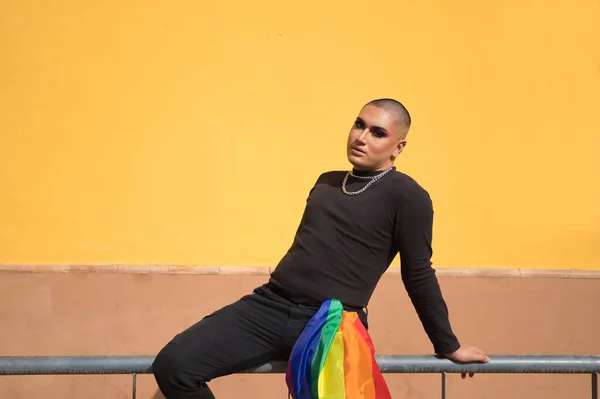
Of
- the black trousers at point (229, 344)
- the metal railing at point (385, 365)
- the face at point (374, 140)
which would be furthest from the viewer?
the face at point (374, 140)

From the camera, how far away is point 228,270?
12.6 ft

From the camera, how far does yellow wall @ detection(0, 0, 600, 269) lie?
386 centimetres

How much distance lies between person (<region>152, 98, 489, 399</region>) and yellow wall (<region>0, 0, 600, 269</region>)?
1.61 metres

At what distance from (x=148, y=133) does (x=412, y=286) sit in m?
2.10

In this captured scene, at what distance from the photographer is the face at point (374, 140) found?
93.3 inches

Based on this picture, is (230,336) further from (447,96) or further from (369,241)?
(447,96)

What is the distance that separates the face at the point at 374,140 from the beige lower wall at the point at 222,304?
1.60 meters

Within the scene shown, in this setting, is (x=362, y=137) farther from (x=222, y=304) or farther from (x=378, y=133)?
(x=222, y=304)

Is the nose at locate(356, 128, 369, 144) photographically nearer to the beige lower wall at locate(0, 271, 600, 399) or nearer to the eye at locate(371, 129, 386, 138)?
the eye at locate(371, 129, 386, 138)

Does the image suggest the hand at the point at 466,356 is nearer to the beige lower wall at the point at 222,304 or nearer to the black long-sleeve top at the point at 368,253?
the black long-sleeve top at the point at 368,253

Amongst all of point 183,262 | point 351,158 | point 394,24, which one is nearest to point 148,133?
point 183,262

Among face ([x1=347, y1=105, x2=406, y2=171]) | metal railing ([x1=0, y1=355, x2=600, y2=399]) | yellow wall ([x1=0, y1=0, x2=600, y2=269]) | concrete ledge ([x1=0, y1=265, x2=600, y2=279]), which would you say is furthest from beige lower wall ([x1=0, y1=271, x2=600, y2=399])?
face ([x1=347, y1=105, x2=406, y2=171])

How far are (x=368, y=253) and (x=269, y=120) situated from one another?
1.83 meters

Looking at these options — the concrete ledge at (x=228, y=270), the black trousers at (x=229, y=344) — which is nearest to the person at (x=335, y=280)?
the black trousers at (x=229, y=344)
